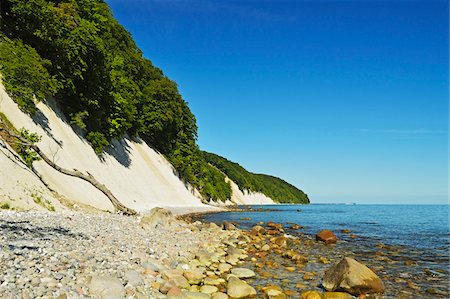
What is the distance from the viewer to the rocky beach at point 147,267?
7.43m

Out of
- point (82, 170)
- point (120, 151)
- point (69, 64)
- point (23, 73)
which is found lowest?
point (82, 170)

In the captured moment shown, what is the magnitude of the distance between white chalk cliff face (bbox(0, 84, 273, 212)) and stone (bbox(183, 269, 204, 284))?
975 cm

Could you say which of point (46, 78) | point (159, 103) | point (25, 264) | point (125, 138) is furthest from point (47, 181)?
point (159, 103)

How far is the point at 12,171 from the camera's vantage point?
684 inches

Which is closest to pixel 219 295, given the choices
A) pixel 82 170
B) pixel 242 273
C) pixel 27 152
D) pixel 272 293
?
pixel 272 293

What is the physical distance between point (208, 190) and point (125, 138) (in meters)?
33.2

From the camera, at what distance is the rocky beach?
7.43m

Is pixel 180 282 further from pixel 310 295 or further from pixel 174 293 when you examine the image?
pixel 310 295

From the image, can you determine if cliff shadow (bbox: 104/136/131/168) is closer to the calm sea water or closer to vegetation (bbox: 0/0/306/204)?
vegetation (bbox: 0/0/306/204)

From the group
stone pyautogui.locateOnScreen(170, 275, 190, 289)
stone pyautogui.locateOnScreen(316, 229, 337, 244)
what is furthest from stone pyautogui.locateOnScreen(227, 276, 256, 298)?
stone pyautogui.locateOnScreen(316, 229, 337, 244)

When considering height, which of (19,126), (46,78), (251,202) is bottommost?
(251,202)

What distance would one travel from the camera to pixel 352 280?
34.1ft

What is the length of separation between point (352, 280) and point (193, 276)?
4.98 meters

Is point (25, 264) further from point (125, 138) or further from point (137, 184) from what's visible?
point (125, 138)
